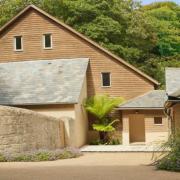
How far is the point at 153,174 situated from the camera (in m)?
12.9

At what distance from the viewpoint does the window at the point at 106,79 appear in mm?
33625

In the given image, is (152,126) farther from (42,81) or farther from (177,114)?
(177,114)

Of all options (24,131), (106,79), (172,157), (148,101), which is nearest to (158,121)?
(148,101)

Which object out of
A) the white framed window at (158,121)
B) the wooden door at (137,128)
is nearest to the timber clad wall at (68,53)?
the wooden door at (137,128)

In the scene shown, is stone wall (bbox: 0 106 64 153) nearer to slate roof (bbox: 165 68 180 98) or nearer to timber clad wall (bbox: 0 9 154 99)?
slate roof (bbox: 165 68 180 98)

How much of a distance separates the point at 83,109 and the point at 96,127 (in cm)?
148

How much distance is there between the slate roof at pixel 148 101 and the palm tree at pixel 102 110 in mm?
1097

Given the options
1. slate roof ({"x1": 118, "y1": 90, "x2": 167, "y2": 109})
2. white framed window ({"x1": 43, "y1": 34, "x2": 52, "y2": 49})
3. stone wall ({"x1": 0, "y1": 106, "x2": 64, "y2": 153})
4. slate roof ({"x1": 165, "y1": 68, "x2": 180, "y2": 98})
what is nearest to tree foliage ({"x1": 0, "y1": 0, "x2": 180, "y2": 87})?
white framed window ({"x1": 43, "y1": 34, "x2": 52, "y2": 49})

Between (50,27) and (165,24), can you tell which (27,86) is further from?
(165,24)

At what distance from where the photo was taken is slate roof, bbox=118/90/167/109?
30.5 meters

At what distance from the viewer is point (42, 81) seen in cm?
3216

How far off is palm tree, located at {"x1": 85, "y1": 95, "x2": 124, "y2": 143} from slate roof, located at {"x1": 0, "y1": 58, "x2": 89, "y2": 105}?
180cm

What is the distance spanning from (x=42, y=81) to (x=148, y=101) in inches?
282

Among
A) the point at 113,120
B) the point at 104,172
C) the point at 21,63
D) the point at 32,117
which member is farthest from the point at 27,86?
the point at 104,172
